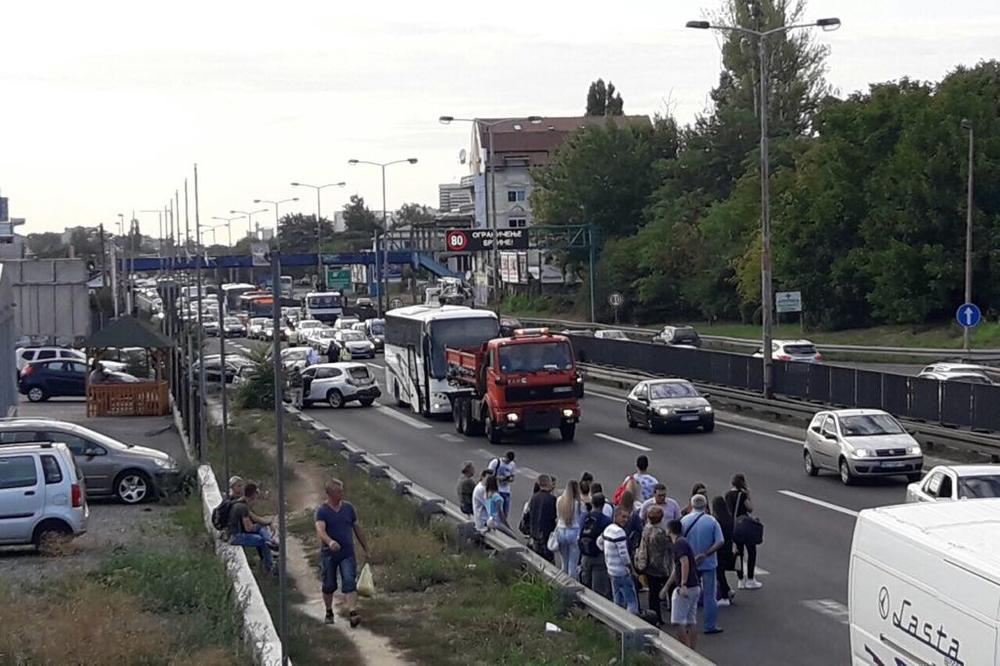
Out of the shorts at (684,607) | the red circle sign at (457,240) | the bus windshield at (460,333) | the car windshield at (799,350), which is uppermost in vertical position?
the red circle sign at (457,240)

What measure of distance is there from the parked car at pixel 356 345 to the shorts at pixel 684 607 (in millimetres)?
59656

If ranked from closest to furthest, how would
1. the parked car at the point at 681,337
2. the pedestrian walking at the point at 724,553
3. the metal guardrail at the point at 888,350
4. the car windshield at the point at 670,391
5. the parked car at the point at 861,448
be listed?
the pedestrian walking at the point at 724,553, the parked car at the point at 861,448, the car windshield at the point at 670,391, the metal guardrail at the point at 888,350, the parked car at the point at 681,337

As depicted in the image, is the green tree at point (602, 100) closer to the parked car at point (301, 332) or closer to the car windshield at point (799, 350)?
the parked car at point (301, 332)

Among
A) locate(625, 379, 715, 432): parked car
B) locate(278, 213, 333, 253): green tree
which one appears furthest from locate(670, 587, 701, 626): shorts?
locate(278, 213, 333, 253): green tree

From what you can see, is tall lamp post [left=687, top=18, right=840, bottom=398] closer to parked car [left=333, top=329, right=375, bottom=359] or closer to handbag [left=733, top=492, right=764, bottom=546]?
handbag [left=733, top=492, right=764, bottom=546]

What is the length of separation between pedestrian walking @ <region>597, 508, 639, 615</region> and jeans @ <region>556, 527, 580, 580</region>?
4.64 feet

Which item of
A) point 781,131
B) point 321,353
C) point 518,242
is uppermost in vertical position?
point 781,131

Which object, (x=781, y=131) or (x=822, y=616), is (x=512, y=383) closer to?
(x=822, y=616)

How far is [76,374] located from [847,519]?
38097mm

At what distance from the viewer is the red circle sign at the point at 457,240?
77625 millimetres

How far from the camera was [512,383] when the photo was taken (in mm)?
36812

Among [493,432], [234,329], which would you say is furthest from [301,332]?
[493,432]

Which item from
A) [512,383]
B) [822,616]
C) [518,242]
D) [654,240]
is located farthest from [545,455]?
[654,240]

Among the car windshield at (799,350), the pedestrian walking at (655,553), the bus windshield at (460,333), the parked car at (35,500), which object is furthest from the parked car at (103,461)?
the car windshield at (799,350)
